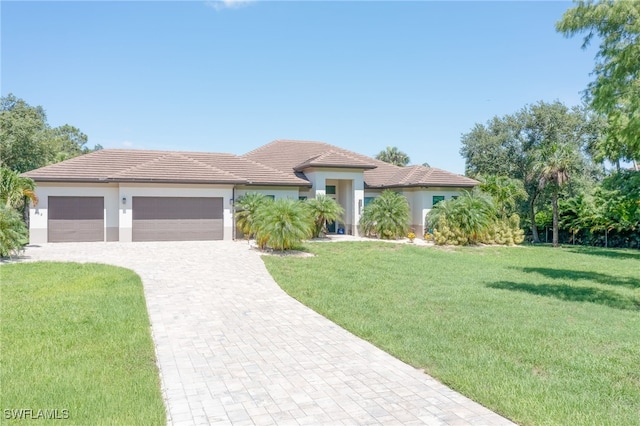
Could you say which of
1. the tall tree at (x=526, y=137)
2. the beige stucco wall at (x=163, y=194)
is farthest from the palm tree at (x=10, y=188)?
the tall tree at (x=526, y=137)

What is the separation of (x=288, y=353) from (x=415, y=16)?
13.4 metres

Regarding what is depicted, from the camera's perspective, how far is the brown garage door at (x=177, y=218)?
21.9 meters

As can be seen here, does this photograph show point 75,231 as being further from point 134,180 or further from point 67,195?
point 134,180

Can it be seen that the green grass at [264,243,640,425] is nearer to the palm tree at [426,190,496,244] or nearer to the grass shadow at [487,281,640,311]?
the grass shadow at [487,281,640,311]

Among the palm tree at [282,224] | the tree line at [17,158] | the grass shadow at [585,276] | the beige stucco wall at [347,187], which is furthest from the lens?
the beige stucco wall at [347,187]

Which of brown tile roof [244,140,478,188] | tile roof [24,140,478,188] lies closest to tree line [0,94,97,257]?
tile roof [24,140,478,188]

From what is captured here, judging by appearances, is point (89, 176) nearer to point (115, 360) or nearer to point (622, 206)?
point (115, 360)

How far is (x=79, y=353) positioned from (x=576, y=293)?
11.8m

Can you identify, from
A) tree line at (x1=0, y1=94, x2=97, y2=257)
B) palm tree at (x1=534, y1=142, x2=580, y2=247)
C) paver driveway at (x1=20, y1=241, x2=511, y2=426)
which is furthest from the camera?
palm tree at (x1=534, y1=142, x2=580, y2=247)

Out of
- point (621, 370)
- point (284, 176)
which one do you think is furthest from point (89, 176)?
point (621, 370)

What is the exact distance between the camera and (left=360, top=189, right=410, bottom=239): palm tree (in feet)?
80.7

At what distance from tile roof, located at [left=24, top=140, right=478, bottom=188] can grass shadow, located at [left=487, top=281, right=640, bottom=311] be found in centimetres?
1405

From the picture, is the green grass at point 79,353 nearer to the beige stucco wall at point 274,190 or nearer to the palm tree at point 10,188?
the palm tree at point 10,188

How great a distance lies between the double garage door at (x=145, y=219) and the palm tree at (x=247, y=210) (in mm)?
1630
